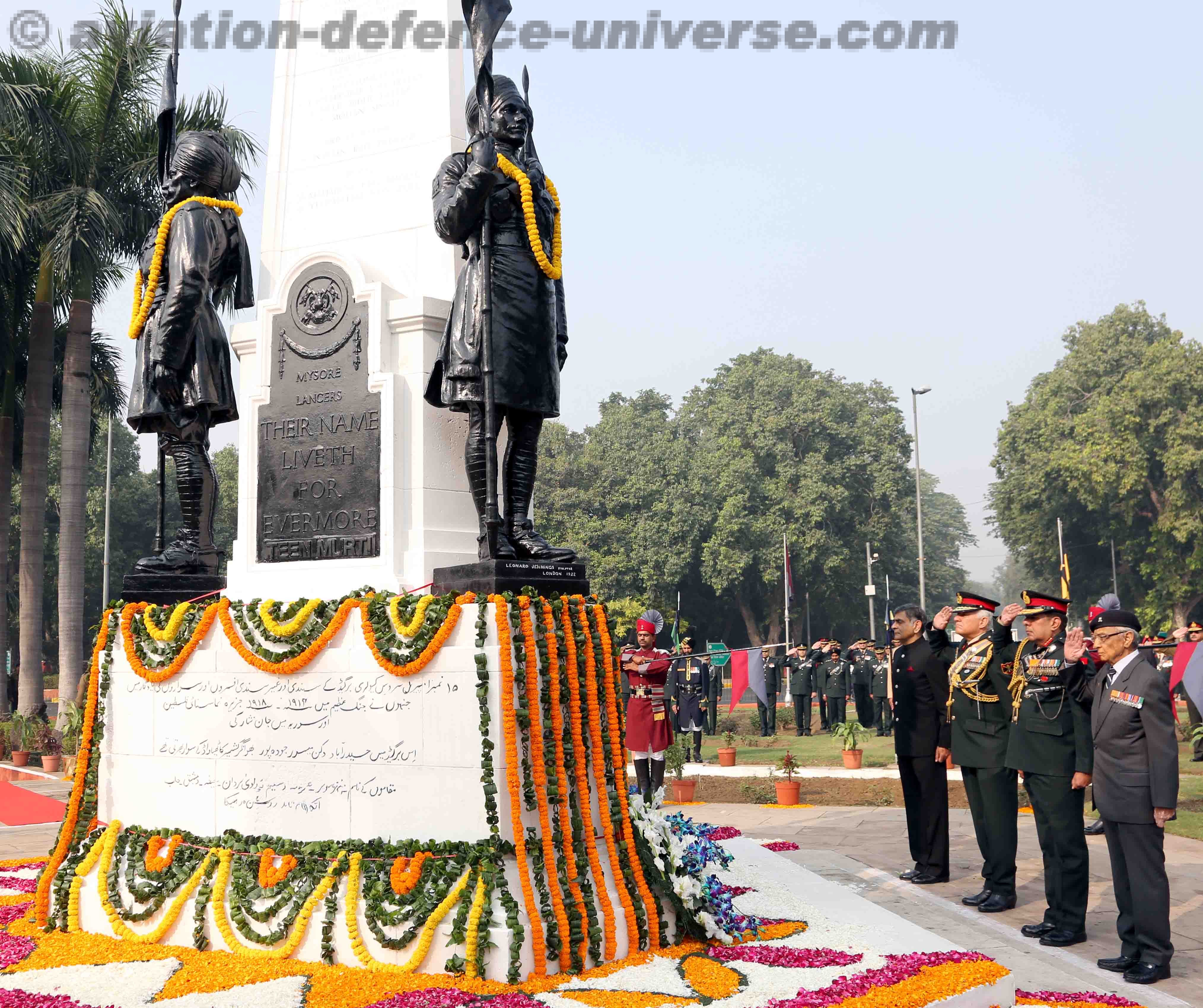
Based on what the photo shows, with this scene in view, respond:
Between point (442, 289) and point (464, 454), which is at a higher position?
point (442, 289)

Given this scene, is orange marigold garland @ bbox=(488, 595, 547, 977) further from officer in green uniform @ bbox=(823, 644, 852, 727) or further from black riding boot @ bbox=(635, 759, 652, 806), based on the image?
officer in green uniform @ bbox=(823, 644, 852, 727)

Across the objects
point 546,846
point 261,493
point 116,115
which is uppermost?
point 116,115

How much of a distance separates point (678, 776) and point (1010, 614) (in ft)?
20.7

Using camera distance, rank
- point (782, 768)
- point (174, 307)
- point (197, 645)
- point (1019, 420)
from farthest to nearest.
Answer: point (1019, 420), point (782, 768), point (174, 307), point (197, 645)

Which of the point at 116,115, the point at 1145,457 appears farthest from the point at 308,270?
the point at 1145,457

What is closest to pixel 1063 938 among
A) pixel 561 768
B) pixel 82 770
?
pixel 561 768

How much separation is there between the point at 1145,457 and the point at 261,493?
35.2m

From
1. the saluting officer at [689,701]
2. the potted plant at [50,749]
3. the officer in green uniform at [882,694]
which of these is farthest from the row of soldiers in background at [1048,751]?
the potted plant at [50,749]

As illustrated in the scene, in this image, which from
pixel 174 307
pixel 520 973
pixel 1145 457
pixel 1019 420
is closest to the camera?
pixel 520 973

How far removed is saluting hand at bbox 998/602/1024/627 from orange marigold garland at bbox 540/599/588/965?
9.61 feet

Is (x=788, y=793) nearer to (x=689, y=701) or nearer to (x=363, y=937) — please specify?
(x=689, y=701)

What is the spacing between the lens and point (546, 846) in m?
5.12

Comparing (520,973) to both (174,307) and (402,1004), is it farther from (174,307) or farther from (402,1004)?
(174,307)

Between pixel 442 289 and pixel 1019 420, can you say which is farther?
pixel 1019 420
